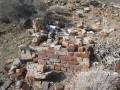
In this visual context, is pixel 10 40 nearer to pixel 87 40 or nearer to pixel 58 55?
pixel 58 55

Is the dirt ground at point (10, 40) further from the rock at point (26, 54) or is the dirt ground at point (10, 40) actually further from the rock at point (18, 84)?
the rock at point (18, 84)

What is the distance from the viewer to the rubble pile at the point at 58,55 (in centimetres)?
606

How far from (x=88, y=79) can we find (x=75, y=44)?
1.44 meters

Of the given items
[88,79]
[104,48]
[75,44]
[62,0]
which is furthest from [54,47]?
[62,0]

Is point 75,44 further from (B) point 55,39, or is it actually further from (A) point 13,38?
(A) point 13,38

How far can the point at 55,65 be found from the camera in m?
6.41

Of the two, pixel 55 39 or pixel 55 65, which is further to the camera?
pixel 55 39

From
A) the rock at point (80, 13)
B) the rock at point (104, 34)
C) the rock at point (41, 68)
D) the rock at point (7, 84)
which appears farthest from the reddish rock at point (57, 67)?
the rock at point (80, 13)

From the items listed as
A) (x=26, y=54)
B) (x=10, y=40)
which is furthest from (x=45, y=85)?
(x=10, y=40)

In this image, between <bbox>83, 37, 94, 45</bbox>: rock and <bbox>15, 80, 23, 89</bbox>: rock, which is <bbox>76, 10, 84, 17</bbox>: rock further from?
<bbox>15, 80, 23, 89</bbox>: rock

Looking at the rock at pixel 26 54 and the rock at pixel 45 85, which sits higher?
the rock at pixel 26 54

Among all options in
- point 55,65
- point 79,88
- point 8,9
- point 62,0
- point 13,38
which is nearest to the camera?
point 79,88

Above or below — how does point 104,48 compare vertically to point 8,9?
below

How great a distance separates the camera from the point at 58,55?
6.61 metres
